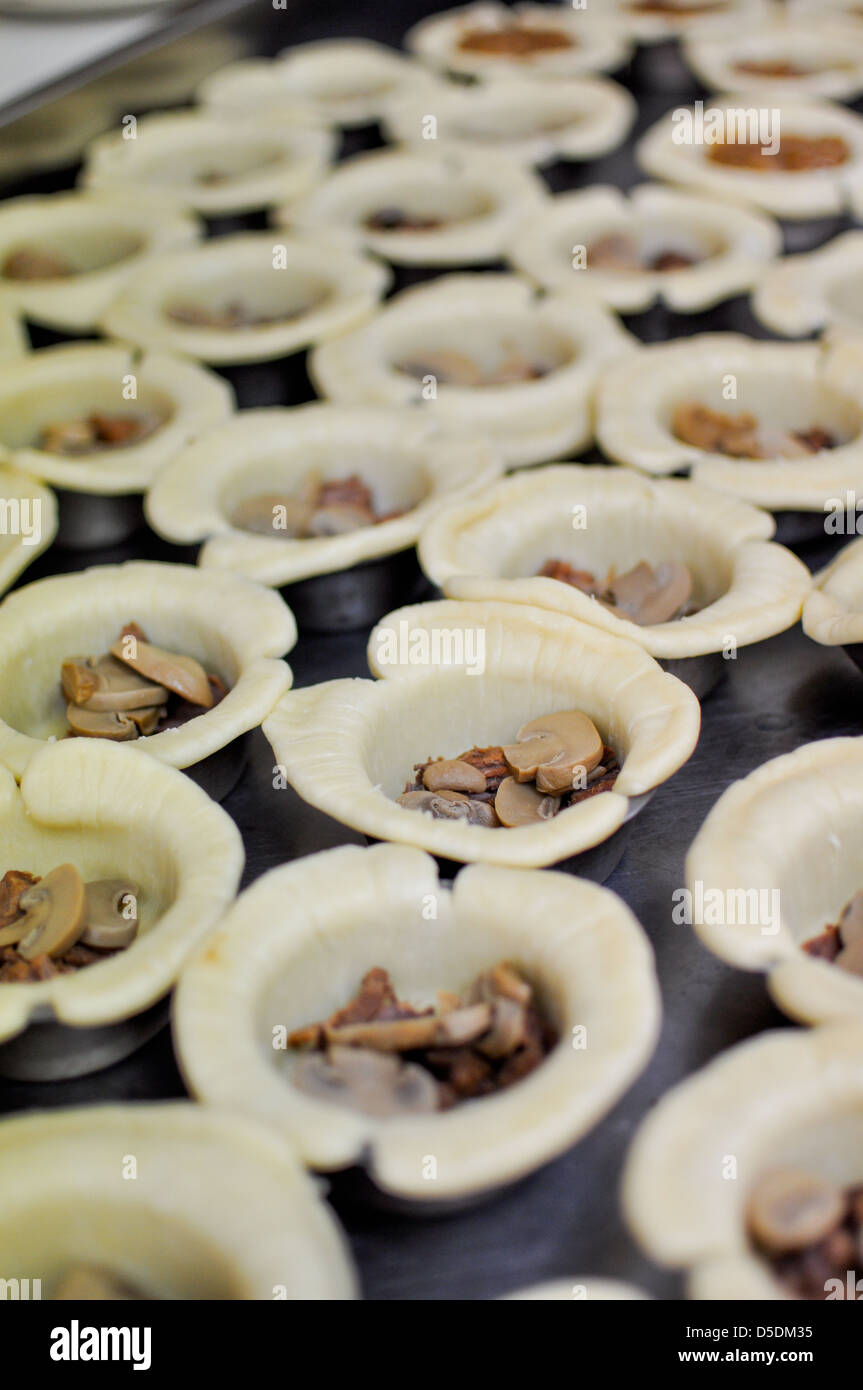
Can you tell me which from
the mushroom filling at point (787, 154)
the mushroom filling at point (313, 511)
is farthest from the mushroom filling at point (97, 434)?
the mushroom filling at point (787, 154)

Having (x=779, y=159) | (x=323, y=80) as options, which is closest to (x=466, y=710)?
(x=779, y=159)

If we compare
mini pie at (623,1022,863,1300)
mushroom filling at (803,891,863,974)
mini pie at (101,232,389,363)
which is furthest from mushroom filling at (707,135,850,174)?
mini pie at (623,1022,863,1300)

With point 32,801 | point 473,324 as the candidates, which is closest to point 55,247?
point 473,324

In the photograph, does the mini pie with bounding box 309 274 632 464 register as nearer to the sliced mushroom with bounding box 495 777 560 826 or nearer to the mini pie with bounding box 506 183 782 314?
the mini pie with bounding box 506 183 782 314

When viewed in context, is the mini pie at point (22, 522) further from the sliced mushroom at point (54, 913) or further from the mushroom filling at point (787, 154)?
the mushroom filling at point (787, 154)

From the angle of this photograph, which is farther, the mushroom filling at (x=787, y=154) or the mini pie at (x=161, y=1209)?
the mushroom filling at (x=787, y=154)
